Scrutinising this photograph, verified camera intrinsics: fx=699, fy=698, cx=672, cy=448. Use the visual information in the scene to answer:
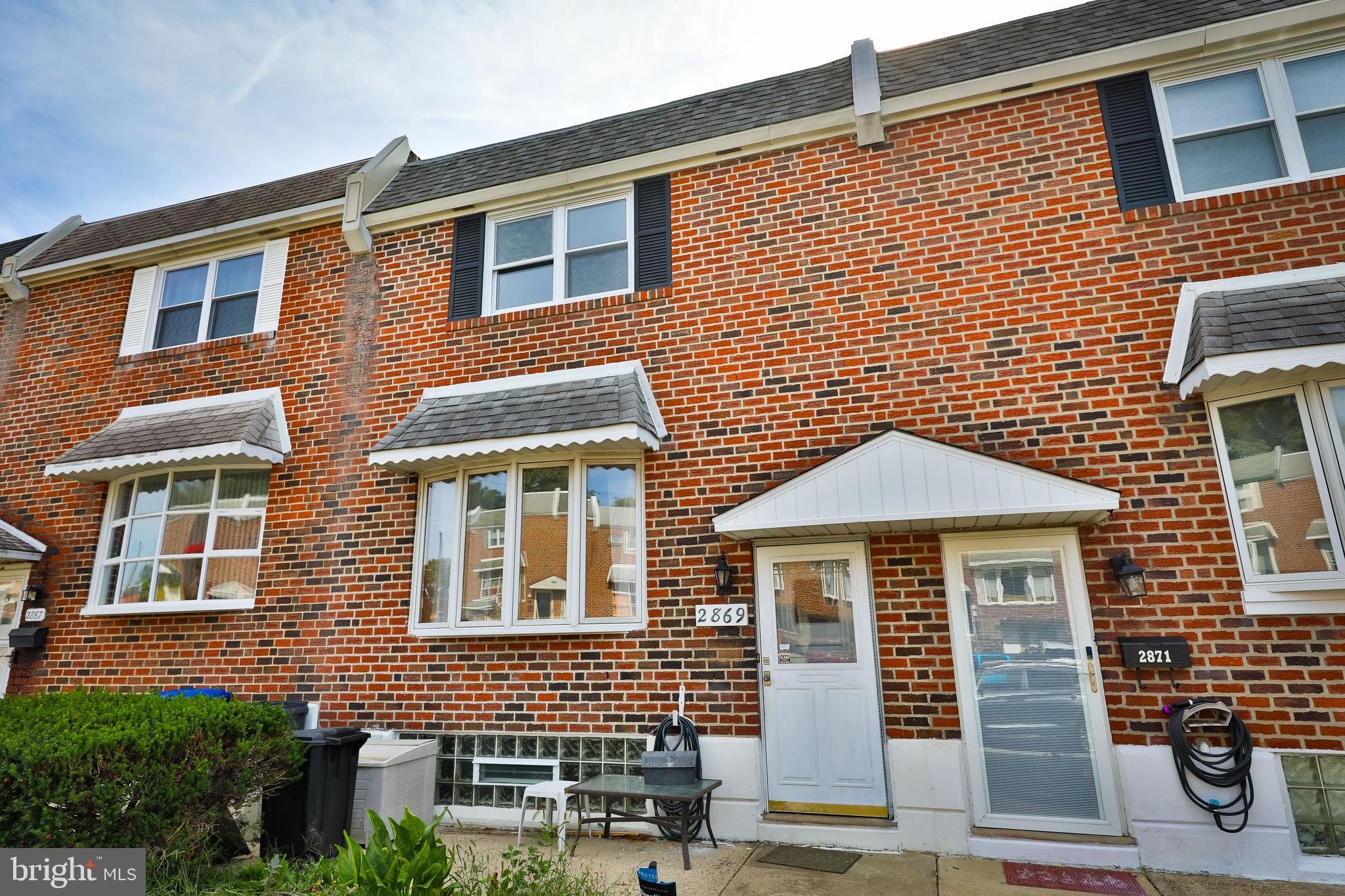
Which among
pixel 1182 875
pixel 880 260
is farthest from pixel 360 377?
pixel 1182 875

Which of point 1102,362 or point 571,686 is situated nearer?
point 1102,362

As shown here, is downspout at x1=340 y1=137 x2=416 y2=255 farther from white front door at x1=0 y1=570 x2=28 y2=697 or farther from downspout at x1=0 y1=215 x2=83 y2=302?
white front door at x1=0 y1=570 x2=28 y2=697

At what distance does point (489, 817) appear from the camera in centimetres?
674

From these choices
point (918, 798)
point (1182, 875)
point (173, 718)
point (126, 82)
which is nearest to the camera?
point (173, 718)

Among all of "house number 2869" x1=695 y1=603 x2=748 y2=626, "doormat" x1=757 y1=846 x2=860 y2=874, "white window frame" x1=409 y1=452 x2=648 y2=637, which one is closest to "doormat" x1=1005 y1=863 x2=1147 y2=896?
"doormat" x1=757 y1=846 x2=860 y2=874

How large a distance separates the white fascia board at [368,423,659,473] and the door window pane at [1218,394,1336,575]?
4907mm

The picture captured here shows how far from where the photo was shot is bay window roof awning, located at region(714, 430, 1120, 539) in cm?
532

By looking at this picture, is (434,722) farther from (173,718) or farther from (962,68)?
(962,68)

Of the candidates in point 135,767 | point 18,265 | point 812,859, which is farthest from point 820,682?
point 18,265

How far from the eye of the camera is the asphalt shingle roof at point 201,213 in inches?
371

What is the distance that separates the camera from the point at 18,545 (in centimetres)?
891

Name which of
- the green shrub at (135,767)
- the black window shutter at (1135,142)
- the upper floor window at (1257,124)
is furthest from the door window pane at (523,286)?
the upper floor window at (1257,124)

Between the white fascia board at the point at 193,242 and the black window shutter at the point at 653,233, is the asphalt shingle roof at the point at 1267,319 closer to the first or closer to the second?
the black window shutter at the point at 653,233

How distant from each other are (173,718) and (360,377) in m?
4.63
